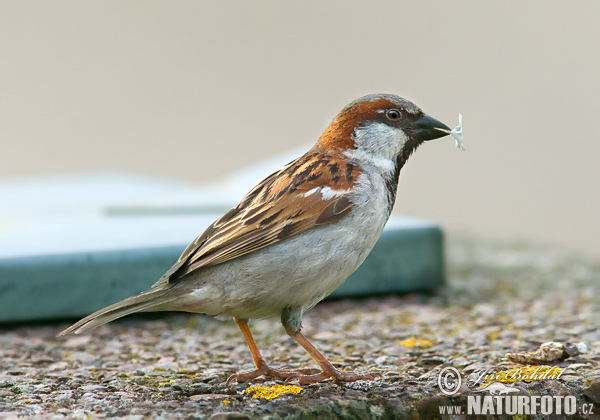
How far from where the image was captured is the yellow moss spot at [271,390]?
9.73ft

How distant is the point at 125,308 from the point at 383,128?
4.72 feet

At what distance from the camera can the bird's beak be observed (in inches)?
143

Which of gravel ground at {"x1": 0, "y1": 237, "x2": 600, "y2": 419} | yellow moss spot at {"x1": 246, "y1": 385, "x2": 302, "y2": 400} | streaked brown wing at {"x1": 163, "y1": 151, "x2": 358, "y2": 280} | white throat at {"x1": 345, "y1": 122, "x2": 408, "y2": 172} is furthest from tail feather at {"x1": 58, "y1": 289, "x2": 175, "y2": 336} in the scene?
white throat at {"x1": 345, "y1": 122, "x2": 408, "y2": 172}

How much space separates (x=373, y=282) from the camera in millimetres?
4941

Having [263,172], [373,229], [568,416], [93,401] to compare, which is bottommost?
[568,416]

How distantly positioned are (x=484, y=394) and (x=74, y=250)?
2567mm

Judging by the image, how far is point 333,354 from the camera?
377cm

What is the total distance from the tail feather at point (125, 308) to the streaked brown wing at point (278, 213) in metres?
0.11

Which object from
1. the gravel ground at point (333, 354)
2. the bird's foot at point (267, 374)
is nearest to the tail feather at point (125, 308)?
the gravel ground at point (333, 354)

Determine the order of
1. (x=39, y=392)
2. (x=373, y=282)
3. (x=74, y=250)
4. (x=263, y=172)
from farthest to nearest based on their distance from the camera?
(x=263, y=172), (x=373, y=282), (x=74, y=250), (x=39, y=392)

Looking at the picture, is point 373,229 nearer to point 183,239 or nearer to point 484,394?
point 484,394

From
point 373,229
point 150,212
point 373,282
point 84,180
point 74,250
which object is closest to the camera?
point 373,229

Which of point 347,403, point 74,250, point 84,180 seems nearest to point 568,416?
point 347,403

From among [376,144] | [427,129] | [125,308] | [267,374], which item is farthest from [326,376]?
[427,129]
